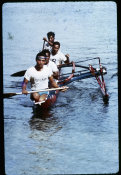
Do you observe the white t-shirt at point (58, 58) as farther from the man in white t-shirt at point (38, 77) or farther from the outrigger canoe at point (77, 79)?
the man in white t-shirt at point (38, 77)

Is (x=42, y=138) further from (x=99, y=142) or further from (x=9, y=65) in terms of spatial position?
(x=9, y=65)

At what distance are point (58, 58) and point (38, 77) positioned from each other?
28.8 inches

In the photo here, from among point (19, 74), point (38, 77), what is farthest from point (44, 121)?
point (19, 74)

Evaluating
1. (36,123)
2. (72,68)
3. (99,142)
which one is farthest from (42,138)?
(72,68)

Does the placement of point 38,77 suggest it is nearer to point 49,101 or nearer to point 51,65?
point 49,101

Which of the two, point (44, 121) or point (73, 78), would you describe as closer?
point (44, 121)

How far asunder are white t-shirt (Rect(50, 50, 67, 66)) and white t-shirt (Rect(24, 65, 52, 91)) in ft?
1.59

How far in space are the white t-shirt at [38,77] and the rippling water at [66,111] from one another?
208 mm

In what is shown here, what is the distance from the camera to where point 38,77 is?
4.86 m

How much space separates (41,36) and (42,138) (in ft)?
4.00

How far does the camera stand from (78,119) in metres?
5.00

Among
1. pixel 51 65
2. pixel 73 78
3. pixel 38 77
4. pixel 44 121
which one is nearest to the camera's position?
pixel 38 77

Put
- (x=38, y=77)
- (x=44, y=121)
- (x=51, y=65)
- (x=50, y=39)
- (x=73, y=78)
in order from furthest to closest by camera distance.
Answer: (x=73, y=78), (x=51, y=65), (x=50, y=39), (x=44, y=121), (x=38, y=77)

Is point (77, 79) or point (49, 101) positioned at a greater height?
point (77, 79)
